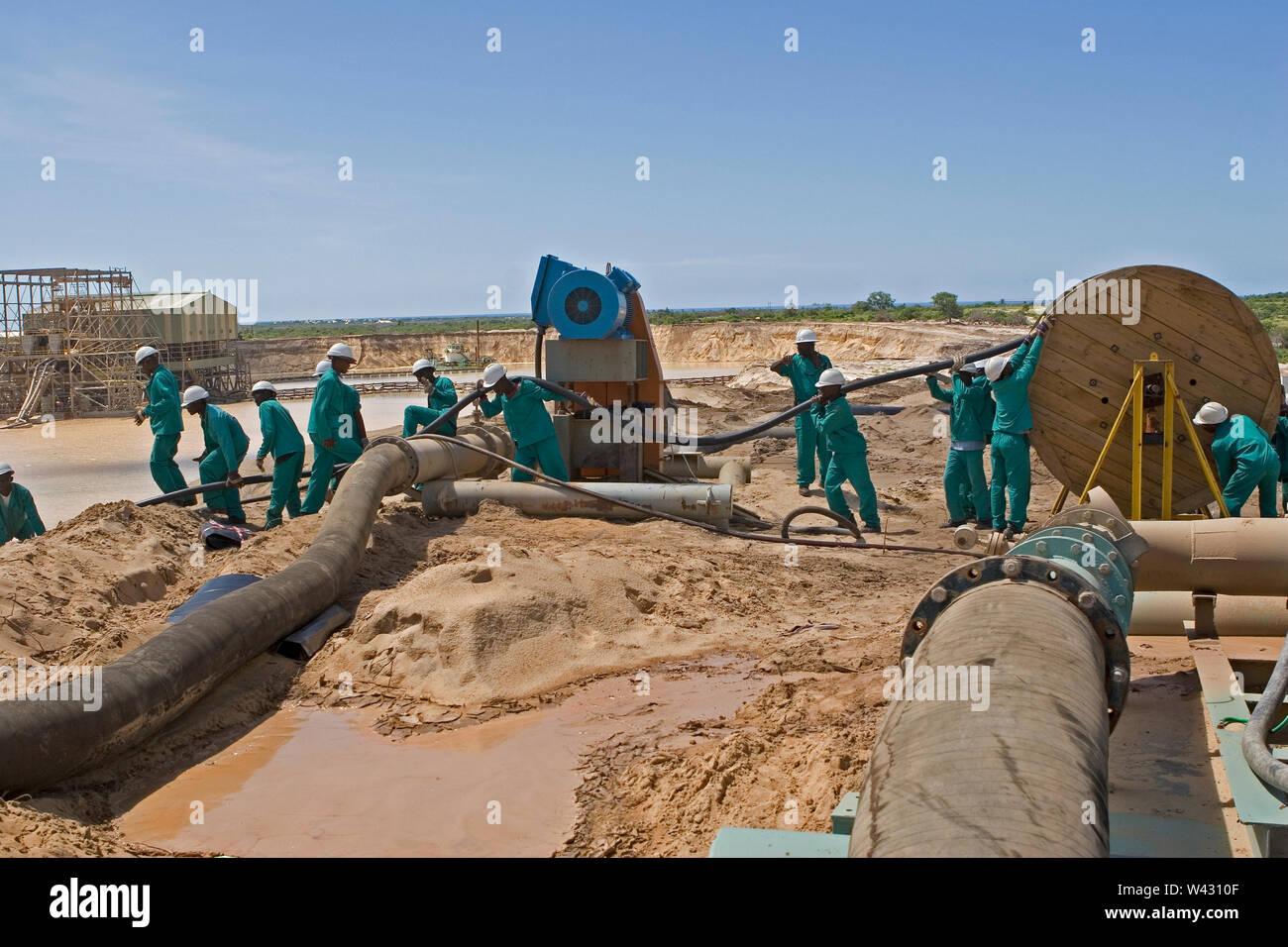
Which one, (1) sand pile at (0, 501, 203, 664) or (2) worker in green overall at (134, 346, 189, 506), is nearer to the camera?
(1) sand pile at (0, 501, 203, 664)

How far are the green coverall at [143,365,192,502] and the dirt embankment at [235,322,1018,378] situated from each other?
92.7 feet

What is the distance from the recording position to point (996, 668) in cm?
295

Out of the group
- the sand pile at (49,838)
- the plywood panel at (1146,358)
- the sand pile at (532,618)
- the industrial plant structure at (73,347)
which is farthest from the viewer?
the industrial plant structure at (73,347)

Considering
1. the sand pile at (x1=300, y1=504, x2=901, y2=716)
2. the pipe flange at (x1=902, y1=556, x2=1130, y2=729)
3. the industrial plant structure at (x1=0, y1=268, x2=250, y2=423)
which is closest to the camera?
the pipe flange at (x1=902, y1=556, x2=1130, y2=729)

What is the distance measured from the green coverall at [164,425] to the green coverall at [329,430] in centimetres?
149

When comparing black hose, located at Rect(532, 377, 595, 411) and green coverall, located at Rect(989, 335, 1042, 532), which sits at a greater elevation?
black hose, located at Rect(532, 377, 595, 411)

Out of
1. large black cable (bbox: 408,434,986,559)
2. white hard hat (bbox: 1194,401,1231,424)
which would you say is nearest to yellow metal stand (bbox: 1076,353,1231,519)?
white hard hat (bbox: 1194,401,1231,424)

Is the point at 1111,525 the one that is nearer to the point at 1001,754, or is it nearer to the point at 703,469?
the point at 1001,754

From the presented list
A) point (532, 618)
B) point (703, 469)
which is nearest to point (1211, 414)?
point (532, 618)

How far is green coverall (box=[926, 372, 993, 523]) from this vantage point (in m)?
10.6

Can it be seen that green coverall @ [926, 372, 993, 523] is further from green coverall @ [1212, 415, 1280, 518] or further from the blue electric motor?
the blue electric motor

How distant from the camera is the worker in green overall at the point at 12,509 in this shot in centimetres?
967

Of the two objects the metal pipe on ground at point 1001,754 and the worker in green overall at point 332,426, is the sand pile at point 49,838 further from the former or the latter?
the worker in green overall at point 332,426

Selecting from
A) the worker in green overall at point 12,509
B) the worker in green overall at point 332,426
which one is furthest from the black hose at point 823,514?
the worker in green overall at point 12,509
